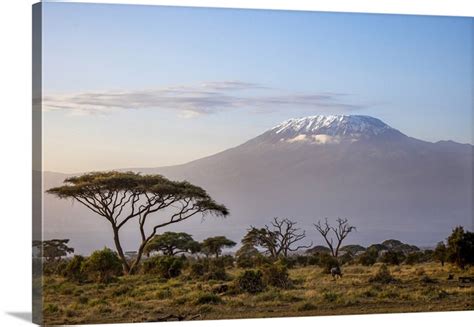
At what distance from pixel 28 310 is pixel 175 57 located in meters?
3.20

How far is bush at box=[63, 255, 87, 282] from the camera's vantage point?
13.5 meters

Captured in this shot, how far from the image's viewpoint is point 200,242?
45.8 feet

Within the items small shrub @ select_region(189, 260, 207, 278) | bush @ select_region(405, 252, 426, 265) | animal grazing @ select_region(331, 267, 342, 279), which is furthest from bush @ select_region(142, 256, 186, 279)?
bush @ select_region(405, 252, 426, 265)

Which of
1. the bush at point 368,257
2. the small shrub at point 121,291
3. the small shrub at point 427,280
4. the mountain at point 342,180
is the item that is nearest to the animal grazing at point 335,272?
the bush at point 368,257

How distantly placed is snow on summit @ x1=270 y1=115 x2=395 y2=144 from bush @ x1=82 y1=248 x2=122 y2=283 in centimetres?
242

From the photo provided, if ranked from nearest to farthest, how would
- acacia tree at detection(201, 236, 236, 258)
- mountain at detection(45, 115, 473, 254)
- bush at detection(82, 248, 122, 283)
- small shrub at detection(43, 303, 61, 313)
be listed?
1. small shrub at detection(43, 303, 61, 313)
2. bush at detection(82, 248, 122, 283)
3. acacia tree at detection(201, 236, 236, 258)
4. mountain at detection(45, 115, 473, 254)

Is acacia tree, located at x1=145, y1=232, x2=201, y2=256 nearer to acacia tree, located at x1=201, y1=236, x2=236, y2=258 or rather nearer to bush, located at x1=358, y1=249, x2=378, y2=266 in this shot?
acacia tree, located at x1=201, y1=236, x2=236, y2=258

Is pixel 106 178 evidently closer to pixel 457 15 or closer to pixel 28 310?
pixel 28 310

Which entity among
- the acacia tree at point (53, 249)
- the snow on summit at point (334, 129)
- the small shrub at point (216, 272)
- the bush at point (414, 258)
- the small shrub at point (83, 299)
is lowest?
the small shrub at point (83, 299)

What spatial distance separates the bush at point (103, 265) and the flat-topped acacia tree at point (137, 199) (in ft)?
0.28

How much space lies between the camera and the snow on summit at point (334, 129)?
46.9ft

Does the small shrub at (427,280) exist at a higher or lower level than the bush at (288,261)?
lower

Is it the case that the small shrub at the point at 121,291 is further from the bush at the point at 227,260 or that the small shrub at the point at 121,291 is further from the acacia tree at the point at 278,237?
the acacia tree at the point at 278,237

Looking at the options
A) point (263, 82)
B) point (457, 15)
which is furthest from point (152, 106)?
point (457, 15)
